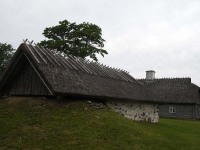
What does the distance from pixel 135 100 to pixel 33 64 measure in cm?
758

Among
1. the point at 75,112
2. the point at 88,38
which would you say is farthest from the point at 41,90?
the point at 88,38

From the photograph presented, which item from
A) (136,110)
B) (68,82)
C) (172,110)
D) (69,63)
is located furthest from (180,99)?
(68,82)

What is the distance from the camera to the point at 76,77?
2097 centimetres

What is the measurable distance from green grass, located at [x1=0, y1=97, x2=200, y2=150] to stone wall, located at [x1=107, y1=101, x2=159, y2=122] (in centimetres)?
315

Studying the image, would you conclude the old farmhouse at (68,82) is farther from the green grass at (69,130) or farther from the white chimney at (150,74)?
the white chimney at (150,74)

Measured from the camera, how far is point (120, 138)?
52.6 ft

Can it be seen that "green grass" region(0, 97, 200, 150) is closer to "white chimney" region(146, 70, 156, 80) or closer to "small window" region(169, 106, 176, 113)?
"small window" region(169, 106, 176, 113)

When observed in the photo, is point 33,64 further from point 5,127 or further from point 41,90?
point 5,127

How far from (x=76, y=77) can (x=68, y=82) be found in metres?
1.45

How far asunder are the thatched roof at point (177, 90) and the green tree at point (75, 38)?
878 cm

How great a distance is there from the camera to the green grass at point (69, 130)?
48.8 feet

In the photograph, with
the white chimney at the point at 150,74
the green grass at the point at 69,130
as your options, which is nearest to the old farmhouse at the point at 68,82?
the green grass at the point at 69,130

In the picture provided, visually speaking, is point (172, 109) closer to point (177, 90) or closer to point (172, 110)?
point (172, 110)

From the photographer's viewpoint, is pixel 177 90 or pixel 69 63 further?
pixel 177 90
